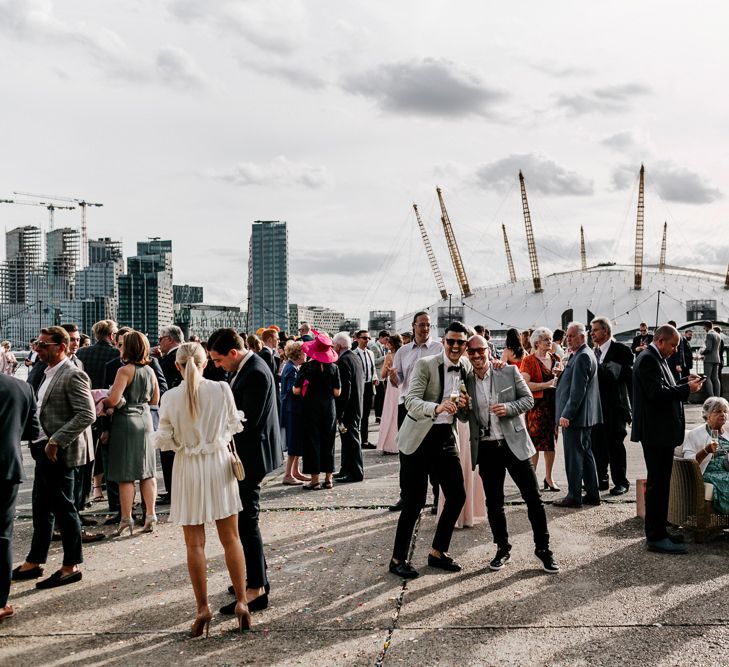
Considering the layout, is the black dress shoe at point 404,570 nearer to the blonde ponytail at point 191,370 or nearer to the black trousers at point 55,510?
the blonde ponytail at point 191,370

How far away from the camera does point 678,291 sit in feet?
319

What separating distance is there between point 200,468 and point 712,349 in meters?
16.6

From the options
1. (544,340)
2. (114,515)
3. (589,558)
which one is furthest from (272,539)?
(544,340)

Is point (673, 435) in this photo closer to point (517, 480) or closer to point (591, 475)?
point (517, 480)

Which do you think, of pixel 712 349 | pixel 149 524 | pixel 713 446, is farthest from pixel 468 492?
pixel 712 349

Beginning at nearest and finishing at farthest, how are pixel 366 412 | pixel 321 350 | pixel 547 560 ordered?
1. pixel 547 560
2. pixel 321 350
3. pixel 366 412

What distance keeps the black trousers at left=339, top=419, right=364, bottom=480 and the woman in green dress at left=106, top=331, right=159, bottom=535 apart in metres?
2.98

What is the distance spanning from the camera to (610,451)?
8719 millimetres

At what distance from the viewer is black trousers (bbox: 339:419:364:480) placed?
9.70 m

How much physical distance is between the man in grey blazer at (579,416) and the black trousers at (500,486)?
1846 millimetres

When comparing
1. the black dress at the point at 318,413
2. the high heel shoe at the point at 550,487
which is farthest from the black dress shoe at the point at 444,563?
the black dress at the point at 318,413

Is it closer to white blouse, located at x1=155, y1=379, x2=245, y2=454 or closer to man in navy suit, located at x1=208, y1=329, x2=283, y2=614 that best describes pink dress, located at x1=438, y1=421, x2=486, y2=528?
man in navy suit, located at x1=208, y1=329, x2=283, y2=614

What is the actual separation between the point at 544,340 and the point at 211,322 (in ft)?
577

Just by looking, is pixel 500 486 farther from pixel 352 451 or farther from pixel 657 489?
pixel 352 451
